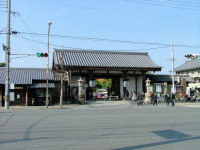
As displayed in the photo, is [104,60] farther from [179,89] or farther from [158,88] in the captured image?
[179,89]

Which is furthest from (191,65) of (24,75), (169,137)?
(169,137)

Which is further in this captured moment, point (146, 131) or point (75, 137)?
point (146, 131)

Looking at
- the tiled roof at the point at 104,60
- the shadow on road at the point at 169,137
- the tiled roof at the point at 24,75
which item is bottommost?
the shadow on road at the point at 169,137

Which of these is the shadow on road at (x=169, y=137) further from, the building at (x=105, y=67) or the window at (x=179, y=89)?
the window at (x=179, y=89)

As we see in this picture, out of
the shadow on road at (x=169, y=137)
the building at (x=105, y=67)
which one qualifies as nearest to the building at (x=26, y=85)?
the building at (x=105, y=67)

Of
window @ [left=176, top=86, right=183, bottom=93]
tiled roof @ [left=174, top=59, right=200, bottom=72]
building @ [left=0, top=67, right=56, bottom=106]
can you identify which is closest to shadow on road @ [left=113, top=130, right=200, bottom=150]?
building @ [left=0, top=67, right=56, bottom=106]

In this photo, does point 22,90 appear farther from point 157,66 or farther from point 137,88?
point 157,66

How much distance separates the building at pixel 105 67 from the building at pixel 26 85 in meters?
2.96

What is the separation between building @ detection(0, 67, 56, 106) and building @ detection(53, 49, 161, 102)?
9.71ft

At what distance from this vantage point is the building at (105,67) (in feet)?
102

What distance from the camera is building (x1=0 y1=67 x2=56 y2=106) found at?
2595 centimetres

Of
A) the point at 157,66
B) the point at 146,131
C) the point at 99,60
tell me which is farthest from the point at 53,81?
the point at 146,131

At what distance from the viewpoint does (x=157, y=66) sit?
33.3 m

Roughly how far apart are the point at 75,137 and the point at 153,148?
2.86 m
